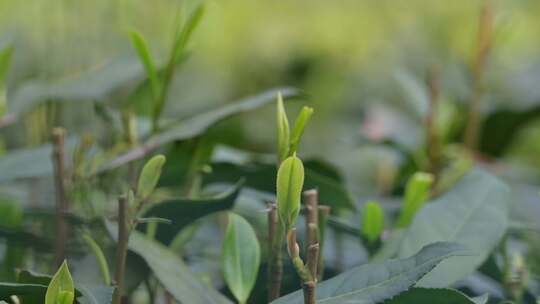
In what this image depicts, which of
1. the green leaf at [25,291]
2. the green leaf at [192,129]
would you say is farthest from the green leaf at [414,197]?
the green leaf at [25,291]

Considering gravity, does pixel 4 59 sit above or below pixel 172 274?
above

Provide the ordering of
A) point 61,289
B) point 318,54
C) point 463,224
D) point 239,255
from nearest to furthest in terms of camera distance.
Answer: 1. point 61,289
2. point 239,255
3. point 463,224
4. point 318,54

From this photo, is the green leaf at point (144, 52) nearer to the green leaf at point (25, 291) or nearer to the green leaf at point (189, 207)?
the green leaf at point (189, 207)

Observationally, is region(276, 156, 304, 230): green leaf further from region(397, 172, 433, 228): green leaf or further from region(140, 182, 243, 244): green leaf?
region(397, 172, 433, 228): green leaf

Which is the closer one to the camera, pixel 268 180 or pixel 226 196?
pixel 226 196

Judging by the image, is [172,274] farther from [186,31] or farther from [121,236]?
[186,31]

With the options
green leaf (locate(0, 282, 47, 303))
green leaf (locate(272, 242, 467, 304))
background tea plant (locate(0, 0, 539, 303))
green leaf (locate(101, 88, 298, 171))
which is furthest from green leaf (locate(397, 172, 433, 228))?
green leaf (locate(0, 282, 47, 303))

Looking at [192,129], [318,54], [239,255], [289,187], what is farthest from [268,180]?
[318,54]
